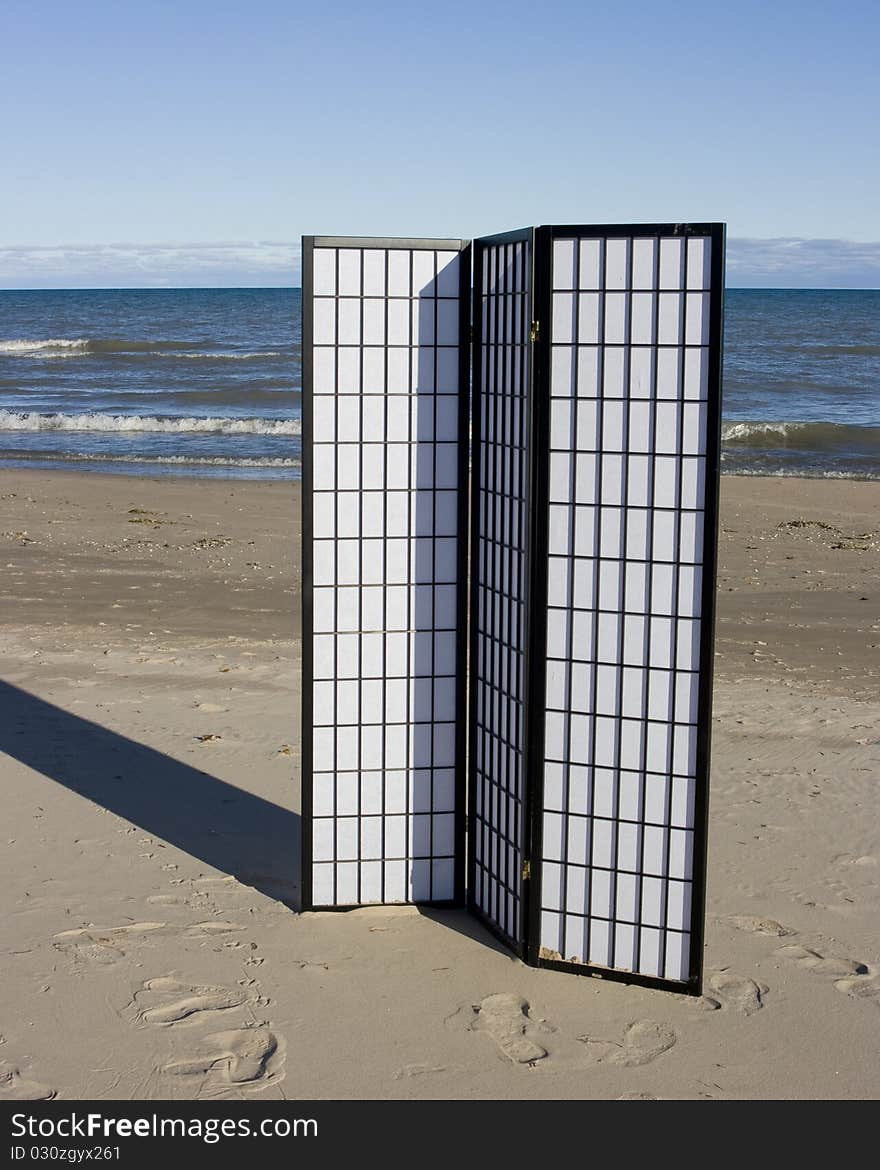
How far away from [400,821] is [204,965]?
3.07ft

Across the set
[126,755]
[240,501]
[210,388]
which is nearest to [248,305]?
[210,388]

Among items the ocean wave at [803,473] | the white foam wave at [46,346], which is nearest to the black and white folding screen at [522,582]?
the ocean wave at [803,473]

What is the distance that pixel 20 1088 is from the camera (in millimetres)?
3977

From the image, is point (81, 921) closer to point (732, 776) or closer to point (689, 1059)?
point (689, 1059)

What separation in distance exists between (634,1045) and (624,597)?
148cm

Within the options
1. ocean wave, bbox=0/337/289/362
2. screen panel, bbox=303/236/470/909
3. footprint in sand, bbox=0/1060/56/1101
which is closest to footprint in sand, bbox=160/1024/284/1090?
footprint in sand, bbox=0/1060/56/1101

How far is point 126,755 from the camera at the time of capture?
712cm

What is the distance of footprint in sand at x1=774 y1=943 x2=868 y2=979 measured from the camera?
4.82m

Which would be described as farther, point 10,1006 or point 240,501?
point 240,501

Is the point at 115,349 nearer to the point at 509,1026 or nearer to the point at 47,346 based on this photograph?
the point at 47,346

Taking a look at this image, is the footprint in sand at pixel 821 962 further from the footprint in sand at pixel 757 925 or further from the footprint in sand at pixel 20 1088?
the footprint in sand at pixel 20 1088

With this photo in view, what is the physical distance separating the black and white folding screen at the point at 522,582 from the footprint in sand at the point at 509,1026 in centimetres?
30

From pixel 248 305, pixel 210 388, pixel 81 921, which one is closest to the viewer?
pixel 81 921
